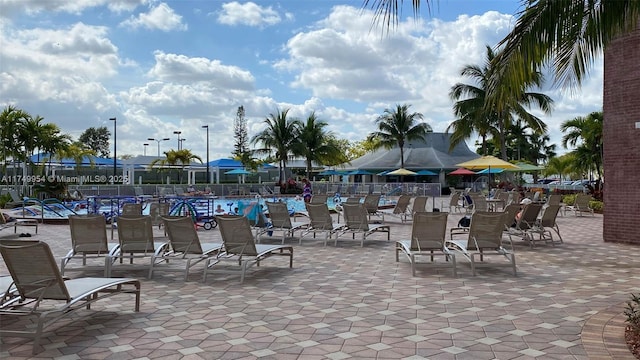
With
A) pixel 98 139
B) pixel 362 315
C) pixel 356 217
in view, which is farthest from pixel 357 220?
pixel 98 139

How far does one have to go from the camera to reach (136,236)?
822 cm

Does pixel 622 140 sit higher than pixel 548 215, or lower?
higher

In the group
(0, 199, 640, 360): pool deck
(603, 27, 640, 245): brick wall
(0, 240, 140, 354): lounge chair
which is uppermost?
(603, 27, 640, 245): brick wall

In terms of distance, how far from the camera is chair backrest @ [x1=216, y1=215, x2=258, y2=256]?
7.88m

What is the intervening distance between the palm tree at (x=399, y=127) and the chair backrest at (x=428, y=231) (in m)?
37.7

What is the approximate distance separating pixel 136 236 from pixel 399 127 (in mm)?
39245

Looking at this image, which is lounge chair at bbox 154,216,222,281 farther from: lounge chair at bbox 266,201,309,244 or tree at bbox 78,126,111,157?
tree at bbox 78,126,111,157

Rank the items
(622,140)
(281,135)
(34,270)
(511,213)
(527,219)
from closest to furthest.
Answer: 1. (34,270)
2. (511,213)
3. (622,140)
4. (527,219)
5. (281,135)

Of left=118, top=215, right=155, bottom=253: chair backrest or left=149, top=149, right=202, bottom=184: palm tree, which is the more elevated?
left=149, top=149, right=202, bottom=184: palm tree

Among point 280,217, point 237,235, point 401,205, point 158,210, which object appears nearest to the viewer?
point 237,235

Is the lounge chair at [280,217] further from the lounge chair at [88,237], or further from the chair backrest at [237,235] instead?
the lounge chair at [88,237]

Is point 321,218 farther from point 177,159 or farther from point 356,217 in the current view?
point 177,159

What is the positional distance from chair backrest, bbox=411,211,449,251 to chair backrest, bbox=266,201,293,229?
4.14m

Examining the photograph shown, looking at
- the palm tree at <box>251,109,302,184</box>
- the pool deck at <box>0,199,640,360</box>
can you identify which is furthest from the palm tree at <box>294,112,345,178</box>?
the pool deck at <box>0,199,640,360</box>
